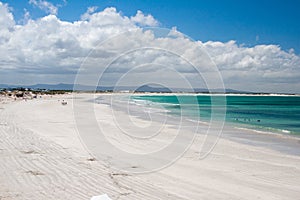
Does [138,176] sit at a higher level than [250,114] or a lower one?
lower

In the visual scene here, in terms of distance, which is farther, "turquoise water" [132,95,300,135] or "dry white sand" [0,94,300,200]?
"turquoise water" [132,95,300,135]

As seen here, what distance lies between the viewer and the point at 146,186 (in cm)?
856

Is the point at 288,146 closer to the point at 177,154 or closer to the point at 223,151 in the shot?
the point at 223,151

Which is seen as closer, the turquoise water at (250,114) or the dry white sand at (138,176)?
the dry white sand at (138,176)

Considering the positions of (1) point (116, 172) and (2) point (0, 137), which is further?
(2) point (0, 137)

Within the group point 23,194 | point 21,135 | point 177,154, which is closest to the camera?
point 23,194

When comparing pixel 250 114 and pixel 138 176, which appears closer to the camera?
pixel 138 176

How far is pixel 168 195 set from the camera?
7.86 meters

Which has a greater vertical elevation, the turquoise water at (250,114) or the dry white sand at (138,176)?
the turquoise water at (250,114)

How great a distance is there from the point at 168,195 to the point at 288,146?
12418 mm

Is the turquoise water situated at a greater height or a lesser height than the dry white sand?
greater

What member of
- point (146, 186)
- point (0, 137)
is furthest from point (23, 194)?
point (0, 137)

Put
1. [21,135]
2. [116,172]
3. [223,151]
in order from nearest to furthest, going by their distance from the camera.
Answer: [116,172] → [223,151] → [21,135]

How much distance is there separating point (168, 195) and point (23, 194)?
344 centimetres
